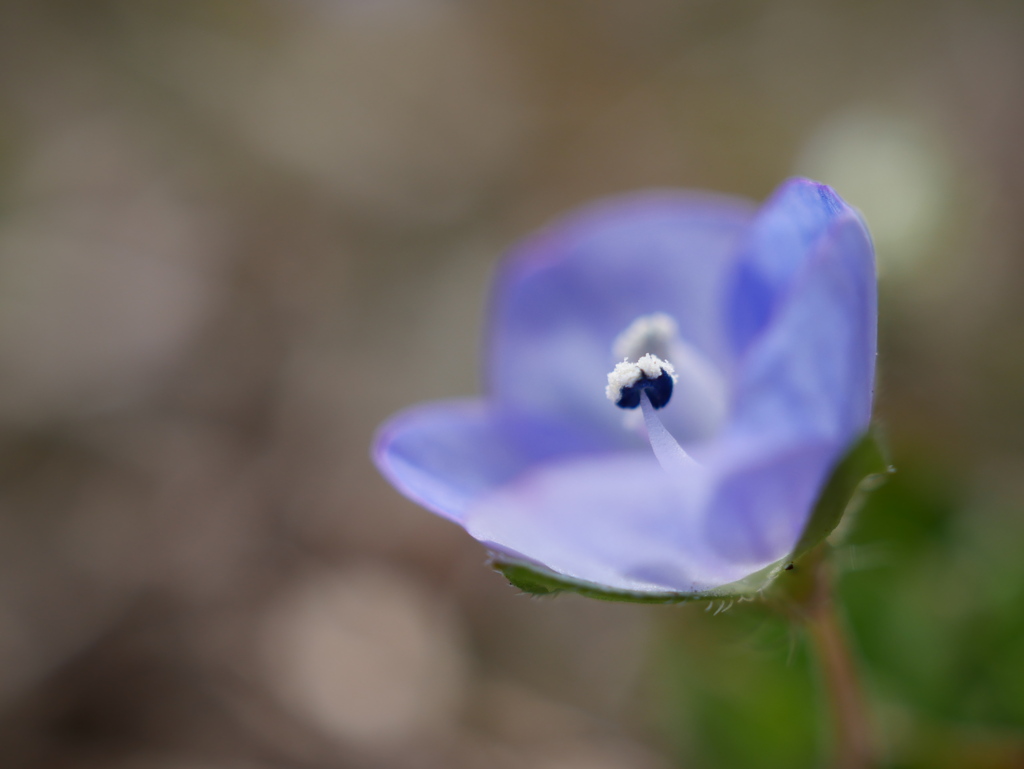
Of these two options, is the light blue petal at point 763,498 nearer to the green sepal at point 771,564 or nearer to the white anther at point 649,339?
the green sepal at point 771,564

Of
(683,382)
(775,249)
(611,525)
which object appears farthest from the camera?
(683,382)

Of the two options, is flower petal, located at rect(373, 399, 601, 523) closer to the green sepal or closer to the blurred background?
the green sepal

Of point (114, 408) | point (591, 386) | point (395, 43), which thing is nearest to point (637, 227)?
point (591, 386)

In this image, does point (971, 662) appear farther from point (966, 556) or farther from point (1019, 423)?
point (1019, 423)

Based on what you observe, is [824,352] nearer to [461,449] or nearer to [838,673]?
[461,449]

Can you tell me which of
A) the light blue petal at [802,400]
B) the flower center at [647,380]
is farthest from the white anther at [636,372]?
the light blue petal at [802,400]

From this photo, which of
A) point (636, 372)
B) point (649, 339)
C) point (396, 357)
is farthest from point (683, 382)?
point (396, 357)
